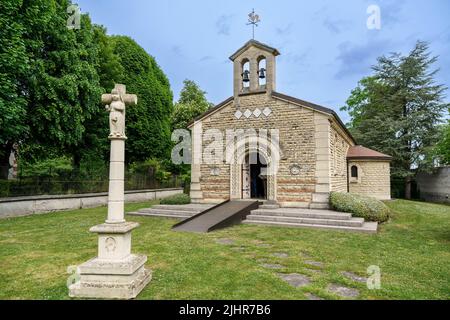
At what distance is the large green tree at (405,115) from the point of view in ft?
75.6

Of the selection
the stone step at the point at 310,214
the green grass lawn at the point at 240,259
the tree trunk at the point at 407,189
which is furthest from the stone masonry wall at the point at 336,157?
the tree trunk at the point at 407,189

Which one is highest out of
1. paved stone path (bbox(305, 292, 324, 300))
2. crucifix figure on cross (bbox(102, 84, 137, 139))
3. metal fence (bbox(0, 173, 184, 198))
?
crucifix figure on cross (bbox(102, 84, 137, 139))

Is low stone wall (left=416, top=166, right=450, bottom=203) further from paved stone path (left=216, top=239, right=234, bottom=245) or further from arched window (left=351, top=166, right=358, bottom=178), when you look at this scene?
paved stone path (left=216, top=239, right=234, bottom=245)

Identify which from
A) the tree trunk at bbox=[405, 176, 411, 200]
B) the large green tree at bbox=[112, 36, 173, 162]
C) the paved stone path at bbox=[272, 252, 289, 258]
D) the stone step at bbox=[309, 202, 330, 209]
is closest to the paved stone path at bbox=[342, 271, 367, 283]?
the paved stone path at bbox=[272, 252, 289, 258]

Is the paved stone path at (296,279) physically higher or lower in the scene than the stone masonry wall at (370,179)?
lower

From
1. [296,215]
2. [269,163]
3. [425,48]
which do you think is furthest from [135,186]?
[425,48]

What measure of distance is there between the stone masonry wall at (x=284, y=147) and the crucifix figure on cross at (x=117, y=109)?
349 inches

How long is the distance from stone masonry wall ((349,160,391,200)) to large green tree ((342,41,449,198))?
6.10 m

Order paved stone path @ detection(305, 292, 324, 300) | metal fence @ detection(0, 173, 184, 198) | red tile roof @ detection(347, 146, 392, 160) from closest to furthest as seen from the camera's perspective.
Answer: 1. paved stone path @ detection(305, 292, 324, 300)
2. metal fence @ detection(0, 173, 184, 198)
3. red tile roof @ detection(347, 146, 392, 160)

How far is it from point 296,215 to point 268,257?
4659mm

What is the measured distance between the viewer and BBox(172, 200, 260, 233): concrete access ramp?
9375 millimetres

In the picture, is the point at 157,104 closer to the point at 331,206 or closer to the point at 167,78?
the point at 167,78

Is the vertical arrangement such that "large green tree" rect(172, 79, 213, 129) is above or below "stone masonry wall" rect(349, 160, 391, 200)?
above

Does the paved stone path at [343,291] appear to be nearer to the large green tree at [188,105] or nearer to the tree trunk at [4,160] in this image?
the tree trunk at [4,160]
